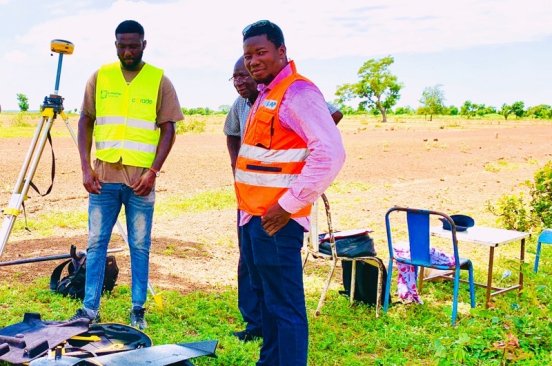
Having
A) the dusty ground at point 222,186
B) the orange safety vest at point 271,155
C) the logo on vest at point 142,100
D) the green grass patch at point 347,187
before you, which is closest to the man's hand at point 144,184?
the logo on vest at point 142,100

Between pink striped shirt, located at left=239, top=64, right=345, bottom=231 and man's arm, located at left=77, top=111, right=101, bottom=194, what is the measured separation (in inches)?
73.9

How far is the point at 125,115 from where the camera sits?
4469 mm

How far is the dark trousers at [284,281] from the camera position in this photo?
318 cm

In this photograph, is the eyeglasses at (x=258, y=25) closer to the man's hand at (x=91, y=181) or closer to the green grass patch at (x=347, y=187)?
the man's hand at (x=91, y=181)

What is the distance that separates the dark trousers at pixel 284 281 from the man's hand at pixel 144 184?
132 cm

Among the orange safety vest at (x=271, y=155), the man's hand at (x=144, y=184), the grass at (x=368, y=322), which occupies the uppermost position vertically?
the orange safety vest at (x=271, y=155)

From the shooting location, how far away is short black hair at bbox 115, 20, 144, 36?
430 centimetres

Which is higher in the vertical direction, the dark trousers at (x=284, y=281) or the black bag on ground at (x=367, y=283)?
the dark trousers at (x=284, y=281)

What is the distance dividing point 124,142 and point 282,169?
5.63 feet

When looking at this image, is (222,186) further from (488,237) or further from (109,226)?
(109,226)

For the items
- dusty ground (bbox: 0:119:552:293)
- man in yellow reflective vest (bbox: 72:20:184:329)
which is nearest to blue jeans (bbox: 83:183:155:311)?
man in yellow reflective vest (bbox: 72:20:184:329)

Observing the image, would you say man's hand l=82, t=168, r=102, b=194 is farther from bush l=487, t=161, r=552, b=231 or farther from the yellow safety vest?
bush l=487, t=161, r=552, b=231

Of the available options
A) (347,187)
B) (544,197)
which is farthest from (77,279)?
(347,187)

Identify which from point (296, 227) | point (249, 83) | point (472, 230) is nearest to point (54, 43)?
point (249, 83)
